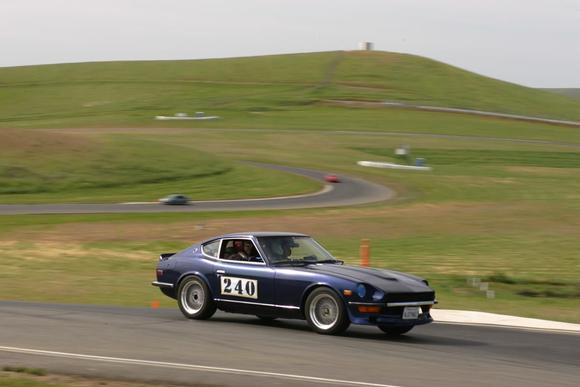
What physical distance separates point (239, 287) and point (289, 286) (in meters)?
0.92

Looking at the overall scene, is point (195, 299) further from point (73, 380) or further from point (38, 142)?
point (38, 142)

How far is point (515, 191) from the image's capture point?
47188 mm

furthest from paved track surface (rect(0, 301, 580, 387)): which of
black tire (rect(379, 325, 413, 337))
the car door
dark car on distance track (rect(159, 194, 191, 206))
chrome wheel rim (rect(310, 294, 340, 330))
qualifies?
dark car on distance track (rect(159, 194, 191, 206))

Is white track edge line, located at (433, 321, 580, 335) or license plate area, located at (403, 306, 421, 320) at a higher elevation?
license plate area, located at (403, 306, 421, 320)

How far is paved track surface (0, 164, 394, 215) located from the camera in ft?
123

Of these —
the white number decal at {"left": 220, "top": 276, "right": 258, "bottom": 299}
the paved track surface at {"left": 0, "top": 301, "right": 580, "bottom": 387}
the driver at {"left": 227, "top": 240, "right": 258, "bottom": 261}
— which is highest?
the driver at {"left": 227, "top": 240, "right": 258, "bottom": 261}

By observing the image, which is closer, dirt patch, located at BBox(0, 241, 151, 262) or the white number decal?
the white number decal

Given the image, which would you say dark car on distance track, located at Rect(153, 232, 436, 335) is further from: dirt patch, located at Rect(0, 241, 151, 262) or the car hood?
dirt patch, located at Rect(0, 241, 151, 262)

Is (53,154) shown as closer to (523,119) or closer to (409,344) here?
(409,344)

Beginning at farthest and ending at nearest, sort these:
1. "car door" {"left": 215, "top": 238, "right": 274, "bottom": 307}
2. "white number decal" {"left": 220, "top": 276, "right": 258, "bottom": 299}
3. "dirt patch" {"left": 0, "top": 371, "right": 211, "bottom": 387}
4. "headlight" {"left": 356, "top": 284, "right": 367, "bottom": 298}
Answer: "white number decal" {"left": 220, "top": 276, "right": 258, "bottom": 299}
"car door" {"left": 215, "top": 238, "right": 274, "bottom": 307}
"headlight" {"left": 356, "top": 284, "right": 367, "bottom": 298}
"dirt patch" {"left": 0, "top": 371, "right": 211, "bottom": 387}

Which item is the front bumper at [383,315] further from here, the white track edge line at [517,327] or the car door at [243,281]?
the white track edge line at [517,327]

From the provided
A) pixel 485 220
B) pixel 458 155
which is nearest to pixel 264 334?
pixel 485 220

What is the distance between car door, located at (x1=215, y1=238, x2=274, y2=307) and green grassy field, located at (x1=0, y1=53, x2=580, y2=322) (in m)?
3.80

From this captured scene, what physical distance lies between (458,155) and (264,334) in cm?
5717
